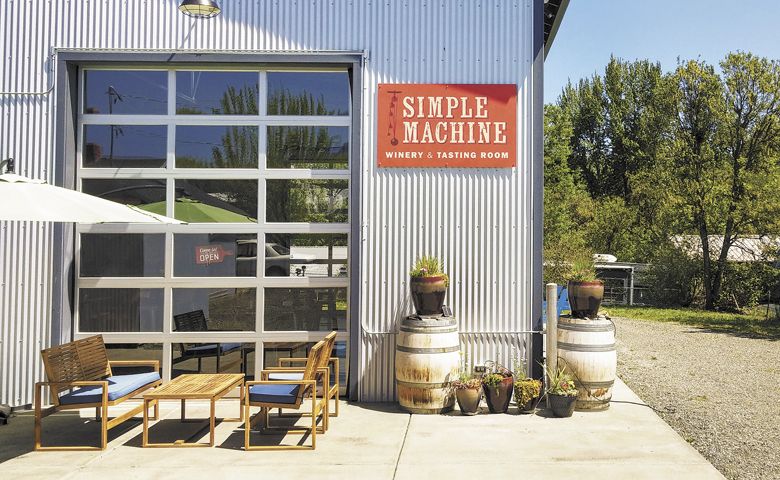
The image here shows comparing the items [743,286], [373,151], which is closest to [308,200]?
[373,151]

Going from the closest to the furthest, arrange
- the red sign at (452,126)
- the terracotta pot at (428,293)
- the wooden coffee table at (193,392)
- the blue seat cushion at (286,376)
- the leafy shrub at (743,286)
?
the wooden coffee table at (193,392) → the blue seat cushion at (286,376) → the terracotta pot at (428,293) → the red sign at (452,126) → the leafy shrub at (743,286)

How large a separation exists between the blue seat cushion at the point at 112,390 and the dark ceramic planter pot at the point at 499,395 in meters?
3.26

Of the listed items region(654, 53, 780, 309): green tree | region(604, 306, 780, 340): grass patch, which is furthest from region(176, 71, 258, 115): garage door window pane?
region(654, 53, 780, 309): green tree

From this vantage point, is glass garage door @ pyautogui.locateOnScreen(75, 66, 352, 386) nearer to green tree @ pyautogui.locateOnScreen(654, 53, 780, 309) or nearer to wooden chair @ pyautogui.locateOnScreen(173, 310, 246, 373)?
wooden chair @ pyautogui.locateOnScreen(173, 310, 246, 373)

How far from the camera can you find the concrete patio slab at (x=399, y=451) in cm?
513

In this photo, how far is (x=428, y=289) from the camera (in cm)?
695

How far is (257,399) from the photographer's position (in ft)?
19.0

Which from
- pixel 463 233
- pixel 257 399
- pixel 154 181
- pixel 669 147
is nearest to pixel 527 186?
pixel 463 233

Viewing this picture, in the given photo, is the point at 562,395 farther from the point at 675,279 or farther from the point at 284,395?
the point at 675,279

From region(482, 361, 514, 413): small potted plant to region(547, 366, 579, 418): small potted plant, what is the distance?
0.41 metres

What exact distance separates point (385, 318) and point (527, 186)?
2131 mm

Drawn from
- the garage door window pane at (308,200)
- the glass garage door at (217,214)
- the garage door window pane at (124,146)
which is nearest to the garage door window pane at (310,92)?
the glass garage door at (217,214)

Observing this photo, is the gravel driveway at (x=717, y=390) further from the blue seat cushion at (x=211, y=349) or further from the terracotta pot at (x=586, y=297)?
the blue seat cushion at (x=211, y=349)

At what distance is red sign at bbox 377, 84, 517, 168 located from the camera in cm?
743
